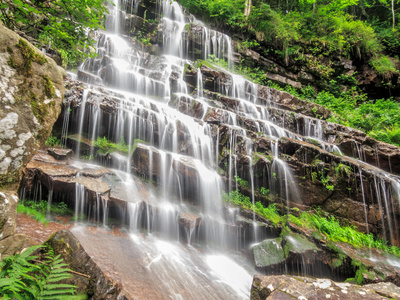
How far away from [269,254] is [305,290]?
3.29m

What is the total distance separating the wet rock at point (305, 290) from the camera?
265 cm

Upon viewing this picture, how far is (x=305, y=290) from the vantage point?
107 inches

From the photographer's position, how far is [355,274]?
5430 millimetres

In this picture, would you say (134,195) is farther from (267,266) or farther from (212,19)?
(212,19)

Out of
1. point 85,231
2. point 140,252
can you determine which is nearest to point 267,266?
point 140,252

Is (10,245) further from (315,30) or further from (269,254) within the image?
(315,30)

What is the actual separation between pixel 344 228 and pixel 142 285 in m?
7.38

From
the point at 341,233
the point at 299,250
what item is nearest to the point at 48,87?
the point at 299,250

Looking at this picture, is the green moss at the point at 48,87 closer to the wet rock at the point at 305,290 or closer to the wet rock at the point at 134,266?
the wet rock at the point at 134,266

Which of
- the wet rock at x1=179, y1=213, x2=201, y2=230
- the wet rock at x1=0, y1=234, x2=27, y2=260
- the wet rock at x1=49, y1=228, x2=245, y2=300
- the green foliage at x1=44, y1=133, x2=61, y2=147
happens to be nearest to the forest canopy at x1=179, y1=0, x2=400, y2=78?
the wet rock at x1=179, y1=213, x2=201, y2=230

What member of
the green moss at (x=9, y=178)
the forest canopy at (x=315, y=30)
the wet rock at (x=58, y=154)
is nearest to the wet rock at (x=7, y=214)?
the green moss at (x=9, y=178)

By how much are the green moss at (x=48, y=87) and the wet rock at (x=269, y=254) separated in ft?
19.4

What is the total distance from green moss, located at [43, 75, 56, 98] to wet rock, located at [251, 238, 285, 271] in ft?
19.4

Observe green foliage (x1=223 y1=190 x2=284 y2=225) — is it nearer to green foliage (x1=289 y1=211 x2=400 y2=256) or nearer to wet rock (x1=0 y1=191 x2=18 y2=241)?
green foliage (x1=289 y1=211 x2=400 y2=256)
